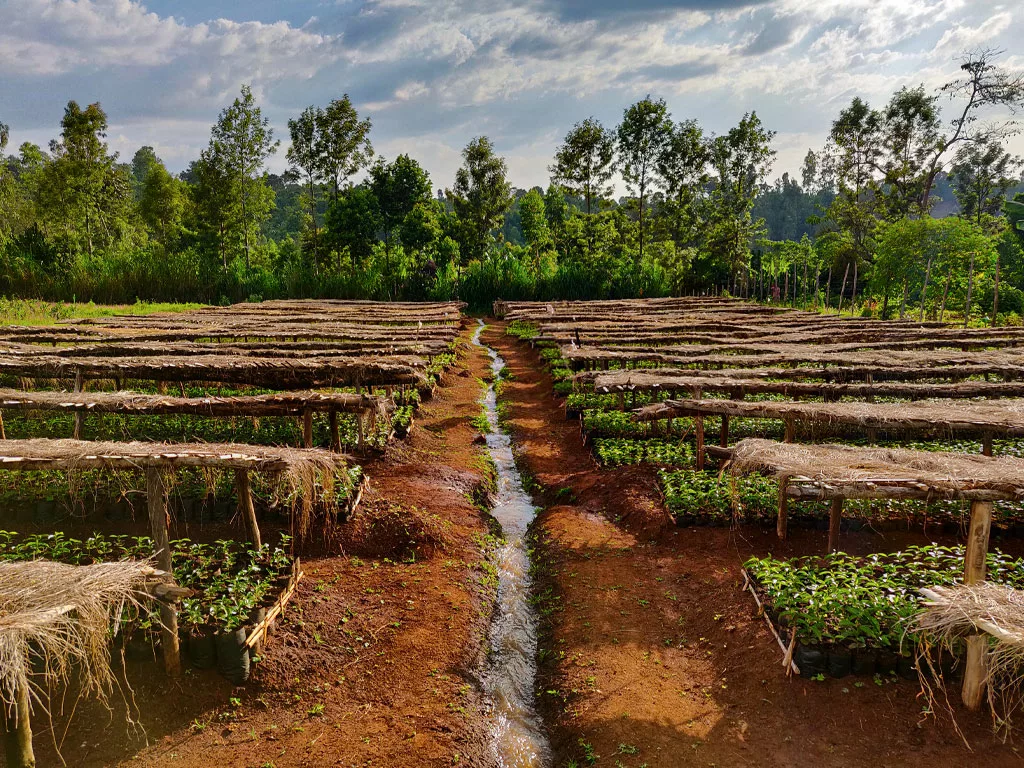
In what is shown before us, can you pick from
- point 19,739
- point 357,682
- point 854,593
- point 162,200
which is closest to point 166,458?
point 19,739

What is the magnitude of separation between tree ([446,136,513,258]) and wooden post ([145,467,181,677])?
44.6 metres

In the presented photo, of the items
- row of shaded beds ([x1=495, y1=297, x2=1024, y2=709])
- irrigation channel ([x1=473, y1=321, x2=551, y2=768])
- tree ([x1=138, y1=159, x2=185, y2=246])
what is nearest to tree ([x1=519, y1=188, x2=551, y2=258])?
row of shaded beds ([x1=495, y1=297, x2=1024, y2=709])

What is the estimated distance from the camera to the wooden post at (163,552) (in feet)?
18.8

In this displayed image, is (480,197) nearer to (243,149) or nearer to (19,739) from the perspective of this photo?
(243,149)

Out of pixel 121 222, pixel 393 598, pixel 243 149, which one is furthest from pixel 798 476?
pixel 121 222

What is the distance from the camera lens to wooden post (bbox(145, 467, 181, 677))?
5719 millimetres

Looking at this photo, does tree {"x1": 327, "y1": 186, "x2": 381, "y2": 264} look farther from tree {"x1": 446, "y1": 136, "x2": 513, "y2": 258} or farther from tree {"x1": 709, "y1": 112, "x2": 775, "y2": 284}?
tree {"x1": 709, "y1": 112, "x2": 775, "y2": 284}

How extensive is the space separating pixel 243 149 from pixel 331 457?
4207 cm

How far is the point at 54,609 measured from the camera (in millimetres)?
3938

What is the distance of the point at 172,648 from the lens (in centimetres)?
577

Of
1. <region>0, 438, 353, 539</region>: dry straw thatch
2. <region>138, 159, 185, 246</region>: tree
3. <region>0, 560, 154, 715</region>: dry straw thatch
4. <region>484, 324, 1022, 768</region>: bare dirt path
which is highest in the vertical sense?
<region>138, 159, 185, 246</region>: tree

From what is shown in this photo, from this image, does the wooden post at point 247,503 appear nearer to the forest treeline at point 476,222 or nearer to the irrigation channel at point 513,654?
the irrigation channel at point 513,654

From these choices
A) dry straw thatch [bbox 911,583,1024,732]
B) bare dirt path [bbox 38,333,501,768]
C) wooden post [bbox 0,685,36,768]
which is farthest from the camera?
bare dirt path [bbox 38,333,501,768]

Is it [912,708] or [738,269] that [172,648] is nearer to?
[912,708]
